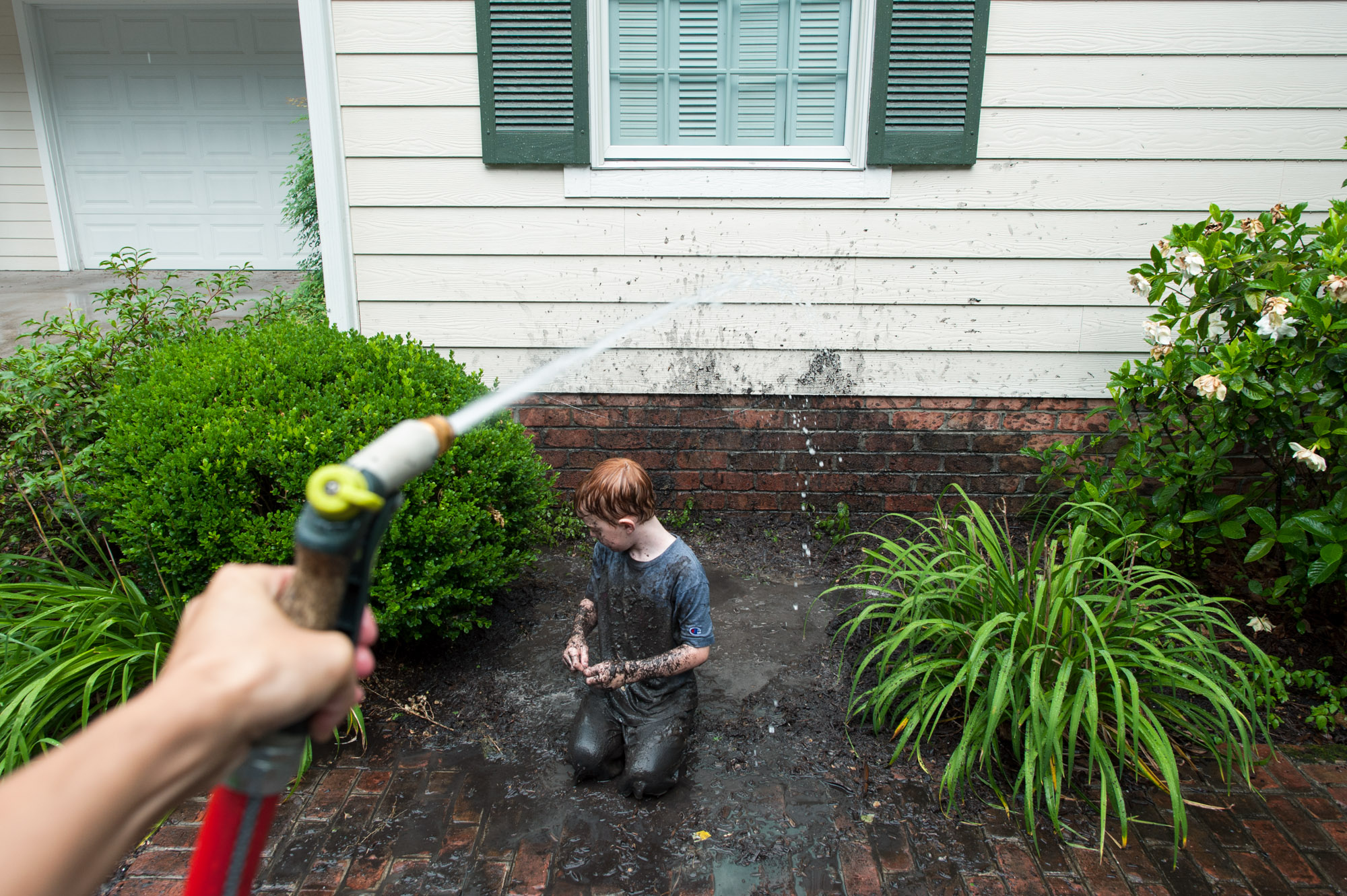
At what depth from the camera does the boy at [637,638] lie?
2.56m

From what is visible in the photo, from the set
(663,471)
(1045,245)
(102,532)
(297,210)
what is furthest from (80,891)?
(297,210)

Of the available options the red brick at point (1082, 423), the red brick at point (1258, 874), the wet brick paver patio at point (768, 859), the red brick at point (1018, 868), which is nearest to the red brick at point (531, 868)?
the wet brick paver patio at point (768, 859)

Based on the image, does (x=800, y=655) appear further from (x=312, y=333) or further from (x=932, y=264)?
(x=312, y=333)

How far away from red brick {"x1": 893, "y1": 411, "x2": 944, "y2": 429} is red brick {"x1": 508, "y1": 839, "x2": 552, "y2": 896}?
3.01 metres

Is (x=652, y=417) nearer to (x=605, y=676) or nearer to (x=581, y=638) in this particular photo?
(x=581, y=638)

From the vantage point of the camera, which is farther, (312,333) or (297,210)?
(297,210)

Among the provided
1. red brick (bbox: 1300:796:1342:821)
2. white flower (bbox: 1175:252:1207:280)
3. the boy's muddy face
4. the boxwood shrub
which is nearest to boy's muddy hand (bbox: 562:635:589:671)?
the boy's muddy face

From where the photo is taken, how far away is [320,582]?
760 millimetres

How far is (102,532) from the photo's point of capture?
10.3 feet

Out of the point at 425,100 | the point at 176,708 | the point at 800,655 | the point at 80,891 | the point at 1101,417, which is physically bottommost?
the point at 800,655

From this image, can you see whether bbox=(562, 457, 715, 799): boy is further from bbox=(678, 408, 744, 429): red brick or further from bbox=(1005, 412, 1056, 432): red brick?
bbox=(1005, 412, 1056, 432): red brick

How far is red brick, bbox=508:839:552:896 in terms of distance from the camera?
2297mm

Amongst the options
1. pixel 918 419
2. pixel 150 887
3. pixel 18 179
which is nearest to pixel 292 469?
pixel 150 887

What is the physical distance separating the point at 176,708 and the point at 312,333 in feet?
10.8
